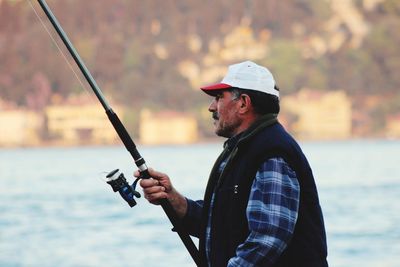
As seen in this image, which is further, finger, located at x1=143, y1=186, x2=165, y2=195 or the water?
the water

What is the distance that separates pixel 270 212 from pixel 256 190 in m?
0.06

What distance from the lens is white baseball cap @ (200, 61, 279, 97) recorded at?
8.86ft

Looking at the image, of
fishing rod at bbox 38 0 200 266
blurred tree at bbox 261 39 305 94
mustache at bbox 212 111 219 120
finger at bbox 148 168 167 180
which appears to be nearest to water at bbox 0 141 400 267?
fishing rod at bbox 38 0 200 266

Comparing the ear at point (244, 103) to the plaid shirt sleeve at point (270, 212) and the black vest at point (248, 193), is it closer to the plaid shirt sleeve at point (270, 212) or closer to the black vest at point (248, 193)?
the black vest at point (248, 193)

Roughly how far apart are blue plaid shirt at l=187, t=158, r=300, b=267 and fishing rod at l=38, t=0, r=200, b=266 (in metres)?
0.30

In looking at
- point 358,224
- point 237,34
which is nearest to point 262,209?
point 358,224

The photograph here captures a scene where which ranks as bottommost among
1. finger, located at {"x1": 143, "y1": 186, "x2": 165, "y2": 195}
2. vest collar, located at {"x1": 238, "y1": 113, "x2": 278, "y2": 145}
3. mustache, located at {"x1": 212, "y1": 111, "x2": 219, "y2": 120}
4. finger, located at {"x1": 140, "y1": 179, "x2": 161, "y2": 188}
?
finger, located at {"x1": 143, "y1": 186, "x2": 165, "y2": 195}

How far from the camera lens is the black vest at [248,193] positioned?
2.62 m

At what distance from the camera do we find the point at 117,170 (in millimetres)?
2920

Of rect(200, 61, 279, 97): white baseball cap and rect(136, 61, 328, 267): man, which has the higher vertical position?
rect(200, 61, 279, 97): white baseball cap

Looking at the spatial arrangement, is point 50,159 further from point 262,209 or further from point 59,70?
point 262,209

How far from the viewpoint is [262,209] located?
8.43 feet

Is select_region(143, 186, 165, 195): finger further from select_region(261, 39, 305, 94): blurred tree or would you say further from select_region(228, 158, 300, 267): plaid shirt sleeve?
select_region(261, 39, 305, 94): blurred tree

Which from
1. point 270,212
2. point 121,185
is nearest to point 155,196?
point 121,185
